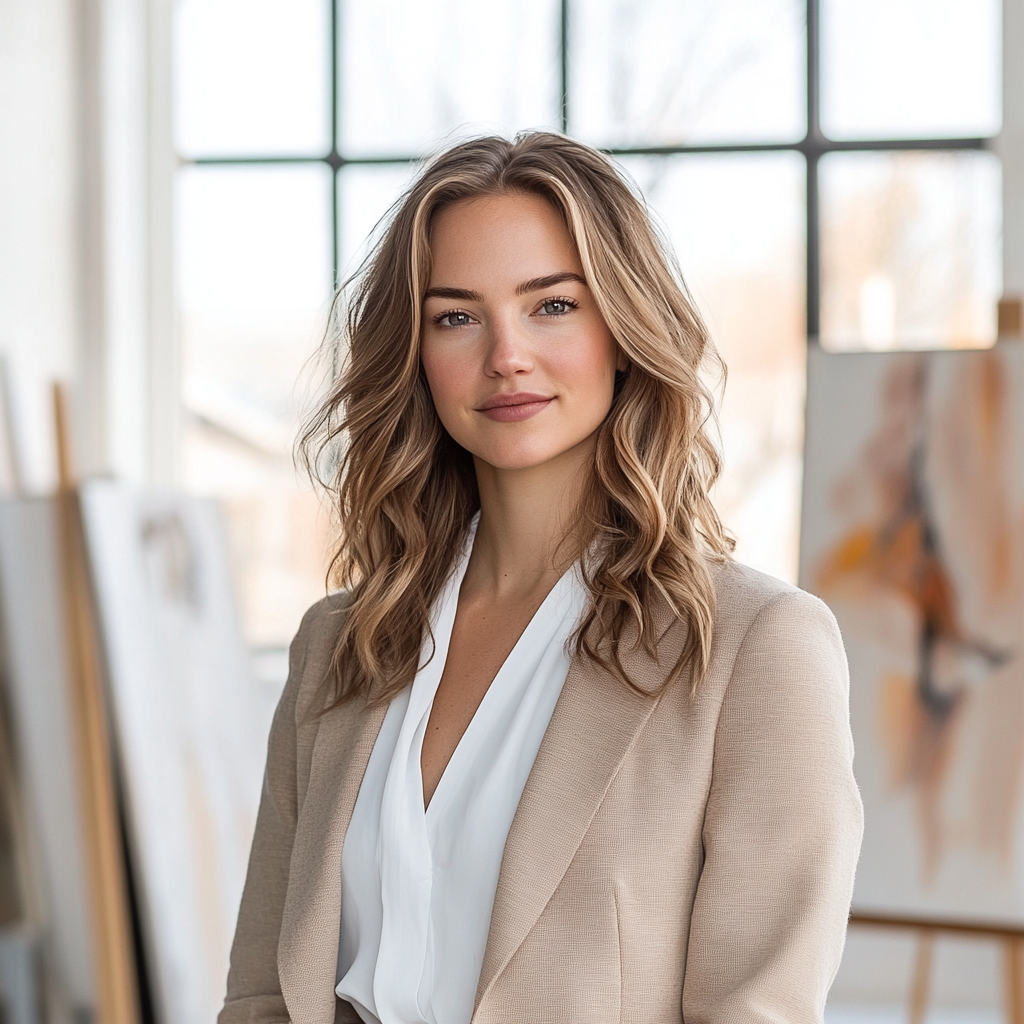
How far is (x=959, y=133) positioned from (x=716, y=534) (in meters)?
2.95

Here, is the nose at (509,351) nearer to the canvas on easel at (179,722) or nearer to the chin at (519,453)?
the chin at (519,453)

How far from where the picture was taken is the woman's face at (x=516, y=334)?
1.61 m

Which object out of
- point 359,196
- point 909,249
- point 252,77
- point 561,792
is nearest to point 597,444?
point 561,792

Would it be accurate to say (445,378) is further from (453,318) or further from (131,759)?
(131,759)

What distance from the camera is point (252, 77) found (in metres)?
4.41

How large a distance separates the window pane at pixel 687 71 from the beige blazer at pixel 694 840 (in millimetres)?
2973

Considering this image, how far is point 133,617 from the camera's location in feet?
10.5

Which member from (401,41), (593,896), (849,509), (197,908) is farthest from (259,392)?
(593,896)

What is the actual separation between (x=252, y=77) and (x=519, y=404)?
10.7ft

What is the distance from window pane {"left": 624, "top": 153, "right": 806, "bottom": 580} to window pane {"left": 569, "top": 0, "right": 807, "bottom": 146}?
0.39 ft

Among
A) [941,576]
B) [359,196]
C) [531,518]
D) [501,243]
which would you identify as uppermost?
[359,196]

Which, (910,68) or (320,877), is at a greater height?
(910,68)

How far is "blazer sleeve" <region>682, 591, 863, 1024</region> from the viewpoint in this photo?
134 centimetres

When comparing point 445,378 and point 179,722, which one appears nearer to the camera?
point 445,378
